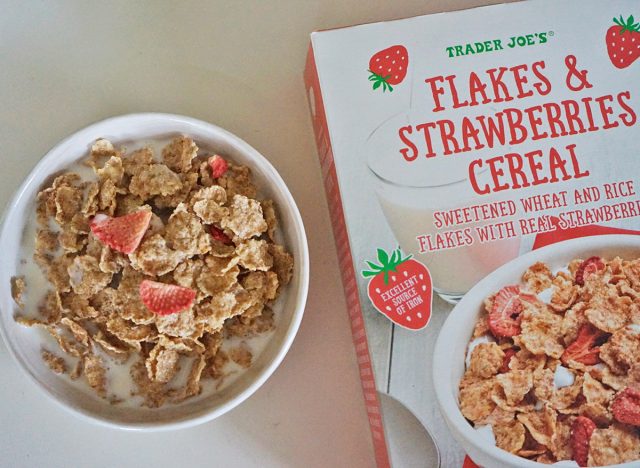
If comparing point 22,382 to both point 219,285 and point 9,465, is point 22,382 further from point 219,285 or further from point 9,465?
point 219,285

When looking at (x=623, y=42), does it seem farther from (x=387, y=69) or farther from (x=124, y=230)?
(x=124, y=230)

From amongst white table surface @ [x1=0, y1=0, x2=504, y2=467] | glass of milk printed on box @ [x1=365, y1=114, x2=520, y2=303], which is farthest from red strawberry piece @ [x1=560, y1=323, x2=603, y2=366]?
white table surface @ [x1=0, y1=0, x2=504, y2=467]

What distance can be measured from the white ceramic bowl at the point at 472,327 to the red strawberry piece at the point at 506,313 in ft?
0.03

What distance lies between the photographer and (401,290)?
707 millimetres

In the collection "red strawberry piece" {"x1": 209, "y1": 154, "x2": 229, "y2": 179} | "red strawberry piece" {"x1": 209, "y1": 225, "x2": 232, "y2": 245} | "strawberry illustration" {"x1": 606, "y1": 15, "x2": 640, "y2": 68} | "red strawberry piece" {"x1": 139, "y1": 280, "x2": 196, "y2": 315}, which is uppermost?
"strawberry illustration" {"x1": 606, "y1": 15, "x2": 640, "y2": 68}

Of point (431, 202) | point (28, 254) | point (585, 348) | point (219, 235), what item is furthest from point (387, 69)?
point (28, 254)

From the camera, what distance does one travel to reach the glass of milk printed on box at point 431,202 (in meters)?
0.71

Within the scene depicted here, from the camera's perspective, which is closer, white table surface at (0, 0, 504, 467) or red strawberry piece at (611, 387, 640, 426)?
red strawberry piece at (611, 387, 640, 426)

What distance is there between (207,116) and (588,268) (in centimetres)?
52

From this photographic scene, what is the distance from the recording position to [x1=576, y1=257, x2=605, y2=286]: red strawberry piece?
0.72 m

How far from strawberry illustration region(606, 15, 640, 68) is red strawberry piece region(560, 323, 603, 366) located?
328mm

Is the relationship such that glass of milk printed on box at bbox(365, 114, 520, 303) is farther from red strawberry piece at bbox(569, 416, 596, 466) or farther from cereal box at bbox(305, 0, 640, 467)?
red strawberry piece at bbox(569, 416, 596, 466)

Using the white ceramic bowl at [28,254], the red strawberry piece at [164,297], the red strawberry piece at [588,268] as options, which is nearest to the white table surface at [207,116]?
the white ceramic bowl at [28,254]

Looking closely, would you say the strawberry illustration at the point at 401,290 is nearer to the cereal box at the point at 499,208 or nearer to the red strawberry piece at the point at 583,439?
the cereal box at the point at 499,208
